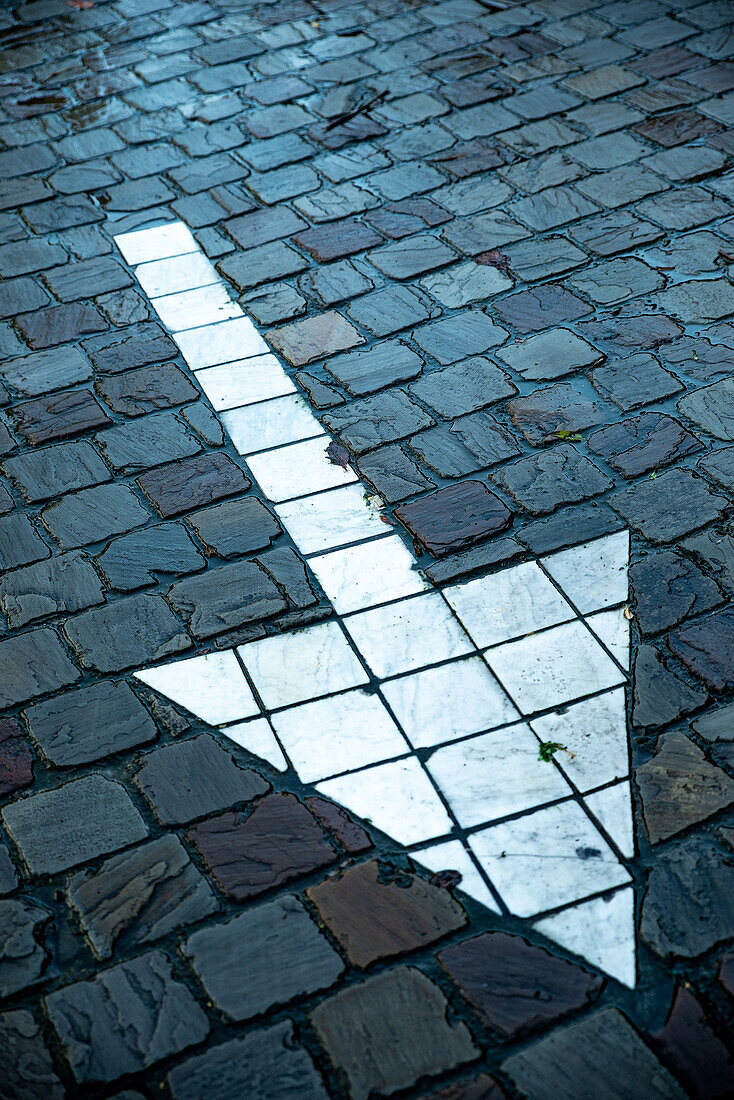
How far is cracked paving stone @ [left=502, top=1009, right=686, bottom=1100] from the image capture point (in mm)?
1919

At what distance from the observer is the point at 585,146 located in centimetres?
470

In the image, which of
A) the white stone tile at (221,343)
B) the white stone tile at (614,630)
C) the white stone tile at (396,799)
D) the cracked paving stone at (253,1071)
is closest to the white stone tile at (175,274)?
the white stone tile at (221,343)

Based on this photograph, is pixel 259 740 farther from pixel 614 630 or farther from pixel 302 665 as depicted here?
pixel 614 630

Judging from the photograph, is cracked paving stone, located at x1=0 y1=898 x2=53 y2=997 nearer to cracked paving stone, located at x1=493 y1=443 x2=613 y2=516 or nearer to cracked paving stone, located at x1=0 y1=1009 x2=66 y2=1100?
cracked paving stone, located at x1=0 y1=1009 x2=66 y2=1100

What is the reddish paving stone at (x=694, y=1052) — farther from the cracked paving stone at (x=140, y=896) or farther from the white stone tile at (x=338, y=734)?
the cracked paving stone at (x=140, y=896)

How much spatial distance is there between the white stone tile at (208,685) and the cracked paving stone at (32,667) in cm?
23

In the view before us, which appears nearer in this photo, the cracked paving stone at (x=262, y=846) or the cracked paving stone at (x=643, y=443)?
the cracked paving stone at (x=262, y=846)

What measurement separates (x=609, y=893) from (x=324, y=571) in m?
1.28

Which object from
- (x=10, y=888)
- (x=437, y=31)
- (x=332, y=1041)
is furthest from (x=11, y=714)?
(x=437, y=31)

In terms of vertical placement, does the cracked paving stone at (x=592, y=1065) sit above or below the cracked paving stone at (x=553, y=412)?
below

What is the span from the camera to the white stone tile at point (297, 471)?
326 cm

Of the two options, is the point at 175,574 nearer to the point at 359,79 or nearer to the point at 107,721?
the point at 107,721

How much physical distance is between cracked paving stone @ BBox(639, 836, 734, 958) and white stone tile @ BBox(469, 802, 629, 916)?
92 millimetres

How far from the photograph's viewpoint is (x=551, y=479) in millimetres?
3207
